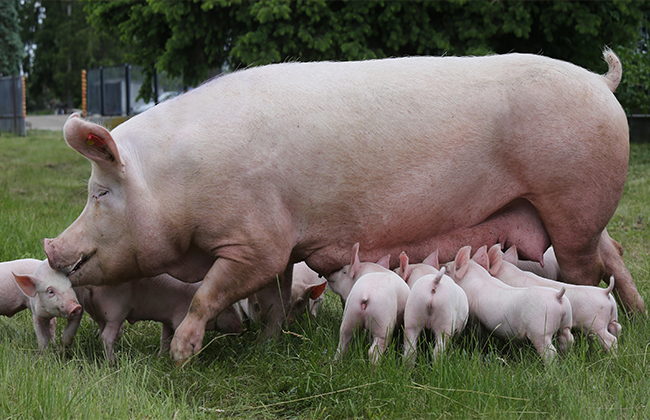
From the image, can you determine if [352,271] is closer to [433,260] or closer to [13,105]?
[433,260]

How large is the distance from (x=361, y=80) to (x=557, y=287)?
1.45 m

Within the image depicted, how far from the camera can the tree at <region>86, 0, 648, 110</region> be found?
8727 millimetres

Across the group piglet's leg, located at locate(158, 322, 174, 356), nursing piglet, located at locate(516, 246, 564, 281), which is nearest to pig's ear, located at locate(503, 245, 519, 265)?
nursing piglet, located at locate(516, 246, 564, 281)

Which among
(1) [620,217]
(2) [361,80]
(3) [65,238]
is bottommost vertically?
(1) [620,217]

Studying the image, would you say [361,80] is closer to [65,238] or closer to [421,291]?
[421,291]

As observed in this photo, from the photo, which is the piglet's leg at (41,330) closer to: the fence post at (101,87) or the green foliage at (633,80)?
the green foliage at (633,80)

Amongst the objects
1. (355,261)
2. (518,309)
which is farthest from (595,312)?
(355,261)

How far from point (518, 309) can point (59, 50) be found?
55.4 m

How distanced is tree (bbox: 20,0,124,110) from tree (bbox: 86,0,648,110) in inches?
1601

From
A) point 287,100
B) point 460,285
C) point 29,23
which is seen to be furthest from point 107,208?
point 29,23

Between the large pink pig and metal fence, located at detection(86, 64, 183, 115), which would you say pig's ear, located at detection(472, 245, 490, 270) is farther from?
metal fence, located at detection(86, 64, 183, 115)

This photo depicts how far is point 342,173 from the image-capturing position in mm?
3342

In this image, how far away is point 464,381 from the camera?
8.94 ft

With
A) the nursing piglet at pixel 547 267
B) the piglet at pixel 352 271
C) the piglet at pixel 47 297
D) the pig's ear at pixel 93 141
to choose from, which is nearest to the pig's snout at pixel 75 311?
the piglet at pixel 47 297
